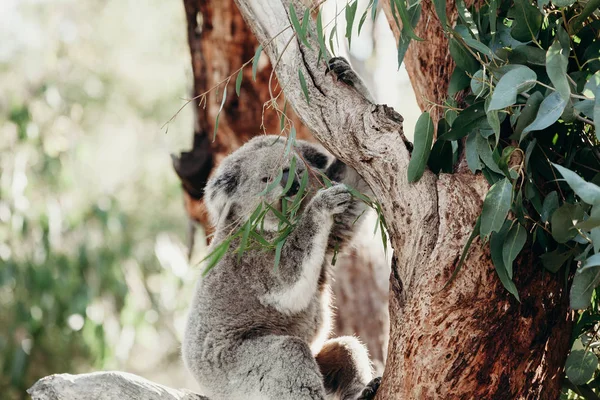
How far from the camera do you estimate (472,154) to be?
2.18 meters

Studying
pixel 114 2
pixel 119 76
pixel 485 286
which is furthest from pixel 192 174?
pixel 114 2

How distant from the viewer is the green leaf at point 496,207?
1.96 metres

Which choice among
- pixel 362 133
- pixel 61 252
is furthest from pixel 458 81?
pixel 61 252

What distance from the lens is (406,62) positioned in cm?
312

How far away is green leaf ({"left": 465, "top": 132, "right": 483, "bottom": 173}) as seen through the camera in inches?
85.4

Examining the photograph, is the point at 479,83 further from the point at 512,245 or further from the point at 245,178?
the point at 245,178

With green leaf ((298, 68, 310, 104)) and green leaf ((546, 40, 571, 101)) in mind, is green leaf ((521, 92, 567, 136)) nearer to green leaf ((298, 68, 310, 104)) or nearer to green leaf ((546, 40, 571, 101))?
green leaf ((546, 40, 571, 101))

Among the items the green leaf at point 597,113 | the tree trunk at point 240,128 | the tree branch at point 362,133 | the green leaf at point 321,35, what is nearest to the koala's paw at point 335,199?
the tree branch at point 362,133

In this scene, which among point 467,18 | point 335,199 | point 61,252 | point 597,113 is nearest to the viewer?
point 597,113

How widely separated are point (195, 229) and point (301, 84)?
342 centimetres

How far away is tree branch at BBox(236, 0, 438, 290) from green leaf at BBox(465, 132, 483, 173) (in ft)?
0.51

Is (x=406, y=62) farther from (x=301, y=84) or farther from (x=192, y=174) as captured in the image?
(x=192, y=174)

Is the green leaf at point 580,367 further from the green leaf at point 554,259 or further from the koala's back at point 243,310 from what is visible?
the koala's back at point 243,310

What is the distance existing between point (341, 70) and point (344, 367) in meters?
1.30
